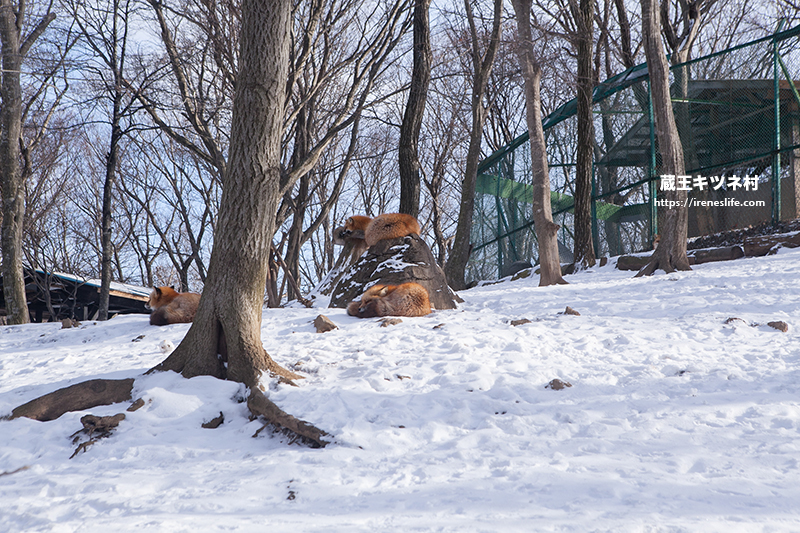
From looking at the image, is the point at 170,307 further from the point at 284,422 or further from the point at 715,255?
the point at 715,255

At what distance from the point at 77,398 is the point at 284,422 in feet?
5.37

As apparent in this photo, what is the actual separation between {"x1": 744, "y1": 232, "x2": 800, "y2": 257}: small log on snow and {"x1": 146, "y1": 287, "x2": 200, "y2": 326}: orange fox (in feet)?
31.1

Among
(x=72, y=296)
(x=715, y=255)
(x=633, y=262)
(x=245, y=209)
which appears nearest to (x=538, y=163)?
(x=633, y=262)

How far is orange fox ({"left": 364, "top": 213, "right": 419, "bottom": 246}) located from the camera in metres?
7.57

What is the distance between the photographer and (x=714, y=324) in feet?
16.7

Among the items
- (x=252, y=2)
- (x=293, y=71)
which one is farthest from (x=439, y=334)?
(x=293, y=71)

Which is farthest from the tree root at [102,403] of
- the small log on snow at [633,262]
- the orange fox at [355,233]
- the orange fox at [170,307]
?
the small log on snow at [633,262]

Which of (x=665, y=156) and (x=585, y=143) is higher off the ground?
(x=585, y=143)

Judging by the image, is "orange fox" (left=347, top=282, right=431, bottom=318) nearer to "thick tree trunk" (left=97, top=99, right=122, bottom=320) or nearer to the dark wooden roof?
"thick tree trunk" (left=97, top=99, right=122, bottom=320)

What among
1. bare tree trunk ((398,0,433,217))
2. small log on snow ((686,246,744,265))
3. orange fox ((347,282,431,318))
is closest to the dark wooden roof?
bare tree trunk ((398,0,433,217))

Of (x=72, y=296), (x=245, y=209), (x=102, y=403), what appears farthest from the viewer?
(x=72, y=296)

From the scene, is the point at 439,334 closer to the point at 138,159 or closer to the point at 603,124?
the point at 603,124

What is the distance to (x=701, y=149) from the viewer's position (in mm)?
12898

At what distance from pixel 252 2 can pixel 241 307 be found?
2341mm
